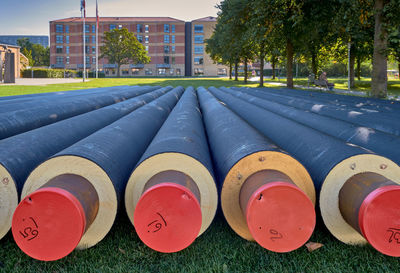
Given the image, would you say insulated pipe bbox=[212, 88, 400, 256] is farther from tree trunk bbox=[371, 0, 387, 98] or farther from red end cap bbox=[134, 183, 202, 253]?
tree trunk bbox=[371, 0, 387, 98]

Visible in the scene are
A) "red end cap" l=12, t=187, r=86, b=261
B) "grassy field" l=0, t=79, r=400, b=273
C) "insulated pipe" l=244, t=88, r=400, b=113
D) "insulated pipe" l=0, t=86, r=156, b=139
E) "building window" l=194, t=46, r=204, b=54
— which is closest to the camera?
"red end cap" l=12, t=187, r=86, b=261

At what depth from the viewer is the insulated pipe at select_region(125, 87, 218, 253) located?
167 centimetres

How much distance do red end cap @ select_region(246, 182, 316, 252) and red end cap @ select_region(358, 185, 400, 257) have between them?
30cm

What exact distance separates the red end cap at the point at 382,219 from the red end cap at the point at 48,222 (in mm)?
1614

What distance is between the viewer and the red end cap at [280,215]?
1660 millimetres

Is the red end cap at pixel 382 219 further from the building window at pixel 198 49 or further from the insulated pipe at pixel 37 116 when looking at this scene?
the building window at pixel 198 49

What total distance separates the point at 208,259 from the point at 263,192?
674mm

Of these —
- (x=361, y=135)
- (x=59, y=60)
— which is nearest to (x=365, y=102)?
(x=361, y=135)

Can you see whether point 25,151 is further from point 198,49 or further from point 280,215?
point 198,49

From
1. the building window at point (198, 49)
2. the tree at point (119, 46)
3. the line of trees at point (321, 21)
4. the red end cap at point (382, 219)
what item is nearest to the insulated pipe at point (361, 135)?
the red end cap at point (382, 219)

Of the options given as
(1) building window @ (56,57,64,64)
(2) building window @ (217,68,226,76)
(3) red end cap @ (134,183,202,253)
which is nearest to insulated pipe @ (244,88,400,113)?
(3) red end cap @ (134,183,202,253)

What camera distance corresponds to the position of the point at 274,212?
1679 mm

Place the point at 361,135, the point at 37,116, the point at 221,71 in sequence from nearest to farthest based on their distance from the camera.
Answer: the point at 361,135 < the point at 37,116 < the point at 221,71

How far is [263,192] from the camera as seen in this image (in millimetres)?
1661
